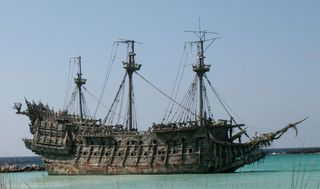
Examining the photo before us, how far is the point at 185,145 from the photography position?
4391 cm

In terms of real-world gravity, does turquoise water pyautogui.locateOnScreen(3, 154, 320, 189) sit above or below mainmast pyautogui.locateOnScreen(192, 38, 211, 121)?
below

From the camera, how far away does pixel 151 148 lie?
4525cm

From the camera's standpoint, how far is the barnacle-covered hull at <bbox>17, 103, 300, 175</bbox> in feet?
143

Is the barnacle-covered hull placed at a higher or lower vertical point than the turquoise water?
higher

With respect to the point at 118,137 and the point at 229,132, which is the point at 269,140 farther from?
the point at 118,137

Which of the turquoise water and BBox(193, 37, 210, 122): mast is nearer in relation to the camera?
the turquoise water

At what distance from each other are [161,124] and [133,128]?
26.6ft

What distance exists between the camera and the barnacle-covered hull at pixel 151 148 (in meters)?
43.6

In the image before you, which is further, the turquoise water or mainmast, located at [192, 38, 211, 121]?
mainmast, located at [192, 38, 211, 121]

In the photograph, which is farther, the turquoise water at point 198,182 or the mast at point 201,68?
the mast at point 201,68

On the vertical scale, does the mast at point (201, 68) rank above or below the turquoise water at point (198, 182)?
above

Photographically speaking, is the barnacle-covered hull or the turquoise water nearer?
the turquoise water

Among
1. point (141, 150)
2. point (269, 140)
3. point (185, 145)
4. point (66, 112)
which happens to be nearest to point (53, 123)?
point (66, 112)

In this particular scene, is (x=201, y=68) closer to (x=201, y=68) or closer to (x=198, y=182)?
(x=201, y=68)
